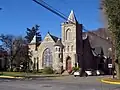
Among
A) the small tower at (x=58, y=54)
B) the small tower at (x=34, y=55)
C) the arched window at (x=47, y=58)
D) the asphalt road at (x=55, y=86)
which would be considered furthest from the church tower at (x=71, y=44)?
the asphalt road at (x=55, y=86)

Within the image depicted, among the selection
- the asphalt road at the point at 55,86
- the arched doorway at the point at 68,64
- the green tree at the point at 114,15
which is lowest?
the asphalt road at the point at 55,86

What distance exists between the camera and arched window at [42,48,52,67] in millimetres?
79312

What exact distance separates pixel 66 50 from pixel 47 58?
7497mm

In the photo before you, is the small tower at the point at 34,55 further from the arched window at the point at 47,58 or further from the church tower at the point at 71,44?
the church tower at the point at 71,44

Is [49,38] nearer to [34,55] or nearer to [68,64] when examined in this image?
[34,55]

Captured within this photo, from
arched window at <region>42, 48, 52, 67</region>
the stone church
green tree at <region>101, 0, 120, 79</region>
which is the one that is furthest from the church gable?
green tree at <region>101, 0, 120, 79</region>

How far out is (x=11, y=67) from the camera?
263 feet

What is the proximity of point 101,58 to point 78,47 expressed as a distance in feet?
56.9

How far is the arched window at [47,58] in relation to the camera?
79312mm

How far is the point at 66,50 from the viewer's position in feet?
248

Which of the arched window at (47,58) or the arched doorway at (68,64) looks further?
the arched window at (47,58)

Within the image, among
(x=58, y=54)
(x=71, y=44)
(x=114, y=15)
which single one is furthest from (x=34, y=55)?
(x=114, y=15)

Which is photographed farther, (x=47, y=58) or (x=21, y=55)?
(x=47, y=58)

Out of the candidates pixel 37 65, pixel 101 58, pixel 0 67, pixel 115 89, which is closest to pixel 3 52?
pixel 0 67
